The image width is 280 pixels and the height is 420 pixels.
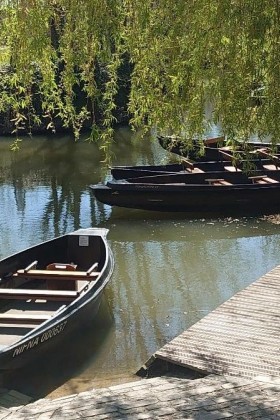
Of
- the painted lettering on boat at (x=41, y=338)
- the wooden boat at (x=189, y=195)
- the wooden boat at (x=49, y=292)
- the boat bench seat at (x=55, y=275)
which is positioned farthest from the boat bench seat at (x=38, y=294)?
the wooden boat at (x=189, y=195)

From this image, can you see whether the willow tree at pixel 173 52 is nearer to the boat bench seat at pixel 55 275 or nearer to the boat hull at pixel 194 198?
the boat bench seat at pixel 55 275

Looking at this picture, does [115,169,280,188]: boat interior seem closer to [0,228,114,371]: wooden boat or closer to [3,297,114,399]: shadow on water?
[0,228,114,371]: wooden boat

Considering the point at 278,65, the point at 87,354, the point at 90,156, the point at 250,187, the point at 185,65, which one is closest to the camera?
the point at 278,65

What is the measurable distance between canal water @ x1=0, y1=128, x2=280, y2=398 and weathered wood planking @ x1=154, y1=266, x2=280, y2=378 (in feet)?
2.81

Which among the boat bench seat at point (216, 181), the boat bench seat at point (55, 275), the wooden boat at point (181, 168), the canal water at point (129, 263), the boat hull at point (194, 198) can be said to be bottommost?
the canal water at point (129, 263)

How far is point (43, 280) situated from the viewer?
25.4 ft

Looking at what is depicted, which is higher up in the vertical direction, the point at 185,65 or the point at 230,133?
the point at 185,65

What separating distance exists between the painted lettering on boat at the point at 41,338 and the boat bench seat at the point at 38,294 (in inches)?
29.5

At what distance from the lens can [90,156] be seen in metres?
19.0

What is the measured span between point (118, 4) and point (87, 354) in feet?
13.1

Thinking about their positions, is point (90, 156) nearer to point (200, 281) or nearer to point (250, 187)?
point (250, 187)

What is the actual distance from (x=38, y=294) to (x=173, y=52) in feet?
11.7

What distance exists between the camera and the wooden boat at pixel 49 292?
5.86 metres

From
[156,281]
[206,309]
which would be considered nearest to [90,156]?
[156,281]
